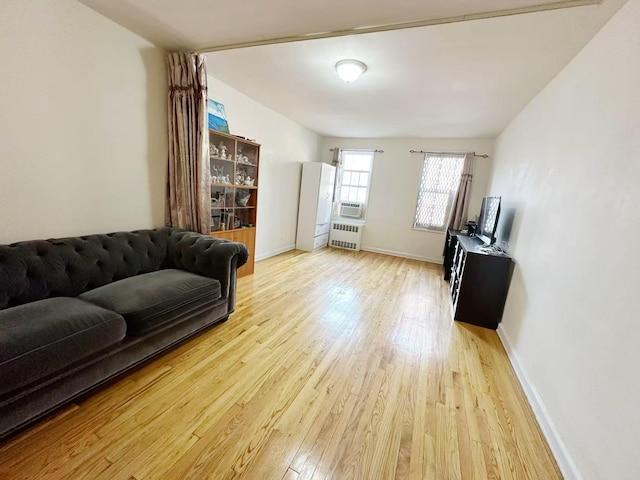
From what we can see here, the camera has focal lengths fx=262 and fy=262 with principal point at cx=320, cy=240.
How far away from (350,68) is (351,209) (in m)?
3.76

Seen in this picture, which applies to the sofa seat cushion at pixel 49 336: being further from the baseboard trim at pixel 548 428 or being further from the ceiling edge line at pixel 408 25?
the baseboard trim at pixel 548 428

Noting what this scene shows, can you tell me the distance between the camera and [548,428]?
4.86ft

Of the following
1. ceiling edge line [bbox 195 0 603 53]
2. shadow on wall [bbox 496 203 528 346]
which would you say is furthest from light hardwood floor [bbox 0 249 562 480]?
ceiling edge line [bbox 195 0 603 53]

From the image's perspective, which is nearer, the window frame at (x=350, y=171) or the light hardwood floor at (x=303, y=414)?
the light hardwood floor at (x=303, y=414)

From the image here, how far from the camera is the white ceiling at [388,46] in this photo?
1.67 m

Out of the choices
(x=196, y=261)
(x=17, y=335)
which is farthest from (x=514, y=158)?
(x=17, y=335)

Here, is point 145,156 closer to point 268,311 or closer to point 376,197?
point 268,311

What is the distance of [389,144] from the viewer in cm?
Result: 544

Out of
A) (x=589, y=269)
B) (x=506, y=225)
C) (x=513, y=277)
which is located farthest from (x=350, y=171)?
(x=589, y=269)

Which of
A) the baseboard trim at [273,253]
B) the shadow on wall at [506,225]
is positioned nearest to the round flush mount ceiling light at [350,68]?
the shadow on wall at [506,225]

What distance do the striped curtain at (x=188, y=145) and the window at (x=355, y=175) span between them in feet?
12.3

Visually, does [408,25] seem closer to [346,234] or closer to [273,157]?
[273,157]

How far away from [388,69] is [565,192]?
69.5 inches

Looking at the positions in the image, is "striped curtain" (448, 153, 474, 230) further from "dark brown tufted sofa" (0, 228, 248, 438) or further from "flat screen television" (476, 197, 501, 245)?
"dark brown tufted sofa" (0, 228, 248, 438)
